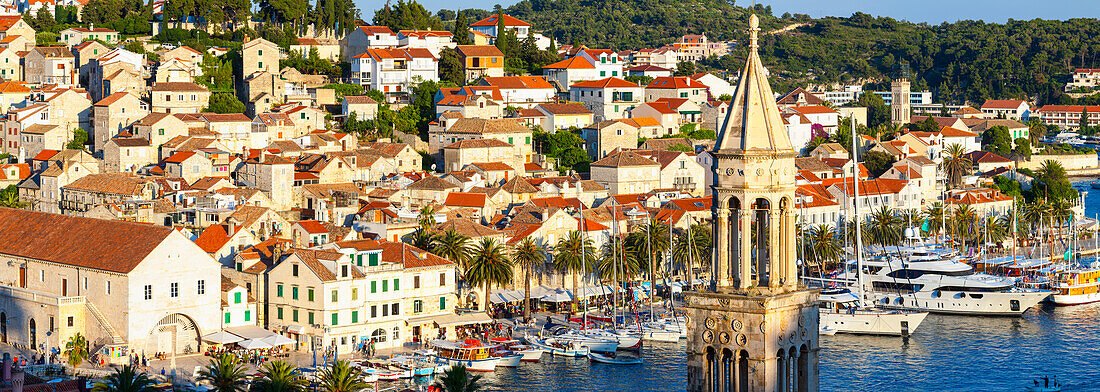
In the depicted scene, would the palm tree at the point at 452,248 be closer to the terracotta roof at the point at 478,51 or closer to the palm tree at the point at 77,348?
the palm tree at the point at 77,348

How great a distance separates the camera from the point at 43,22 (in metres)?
150

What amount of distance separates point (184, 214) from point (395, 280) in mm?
22111

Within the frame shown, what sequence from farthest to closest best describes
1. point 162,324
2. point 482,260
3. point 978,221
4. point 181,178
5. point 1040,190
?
1. point 1040,190
2. point 978,221
3. point 181,178
4. point 482,260
5. point 162,324

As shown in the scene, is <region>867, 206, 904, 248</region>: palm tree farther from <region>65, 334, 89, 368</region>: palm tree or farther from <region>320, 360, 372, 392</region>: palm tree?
<region>320, 360, 372, 392</region>: palm tree

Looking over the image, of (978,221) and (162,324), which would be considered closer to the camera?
(162,324)

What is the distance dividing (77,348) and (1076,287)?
56938 mm

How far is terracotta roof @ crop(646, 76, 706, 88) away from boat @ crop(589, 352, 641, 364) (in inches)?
2871

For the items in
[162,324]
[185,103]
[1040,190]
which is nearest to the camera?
[162,324]

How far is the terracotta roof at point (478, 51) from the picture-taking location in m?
143

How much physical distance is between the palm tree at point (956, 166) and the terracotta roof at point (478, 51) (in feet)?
127

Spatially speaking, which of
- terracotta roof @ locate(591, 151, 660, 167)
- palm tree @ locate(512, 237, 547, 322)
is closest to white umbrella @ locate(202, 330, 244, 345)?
palm tree @ locate(512, 237, 547, 322)

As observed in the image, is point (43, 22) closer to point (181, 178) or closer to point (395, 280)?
point (181, 178)

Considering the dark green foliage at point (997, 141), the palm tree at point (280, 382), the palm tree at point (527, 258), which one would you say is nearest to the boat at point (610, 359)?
the palm tree at point (527, 258)

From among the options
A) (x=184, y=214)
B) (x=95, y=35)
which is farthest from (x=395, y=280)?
(x=95, y=35)
